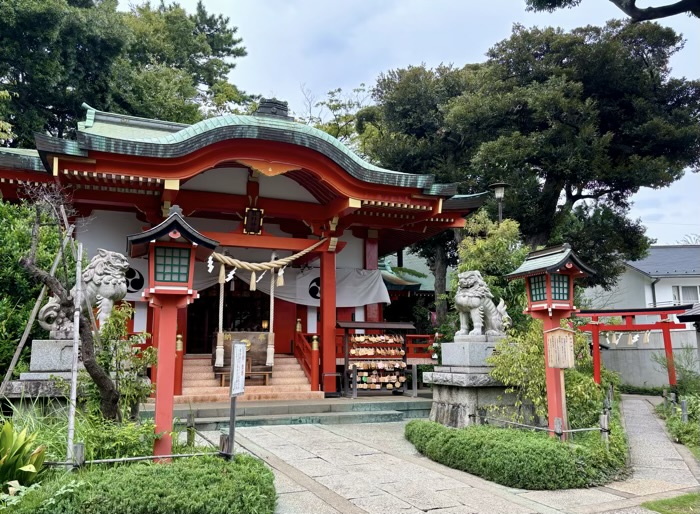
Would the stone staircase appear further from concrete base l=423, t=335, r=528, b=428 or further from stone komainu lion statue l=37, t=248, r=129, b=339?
stone komainu lion statue l=37, t=248, r=129, b=339

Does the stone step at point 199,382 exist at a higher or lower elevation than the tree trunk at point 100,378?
lower

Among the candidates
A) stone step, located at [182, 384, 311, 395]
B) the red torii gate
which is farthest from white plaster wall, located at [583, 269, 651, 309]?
stone step, located at [182, 384, 311, 395]

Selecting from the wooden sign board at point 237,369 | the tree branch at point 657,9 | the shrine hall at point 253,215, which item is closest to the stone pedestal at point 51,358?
the wooden sign board at point 237,369

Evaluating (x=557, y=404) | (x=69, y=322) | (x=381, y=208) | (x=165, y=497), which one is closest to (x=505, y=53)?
(x=381, y=208)

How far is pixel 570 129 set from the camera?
614 inches

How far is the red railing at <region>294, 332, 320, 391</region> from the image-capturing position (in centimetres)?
1137

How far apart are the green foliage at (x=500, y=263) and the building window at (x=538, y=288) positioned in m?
4.26

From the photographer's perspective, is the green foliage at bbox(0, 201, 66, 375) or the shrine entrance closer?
the green foliage at bbox(0, 201, 66, 375)

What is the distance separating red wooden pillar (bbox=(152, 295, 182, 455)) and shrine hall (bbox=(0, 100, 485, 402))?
3783 mm

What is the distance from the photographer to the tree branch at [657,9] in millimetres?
7840

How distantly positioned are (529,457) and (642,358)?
1600 centimetres

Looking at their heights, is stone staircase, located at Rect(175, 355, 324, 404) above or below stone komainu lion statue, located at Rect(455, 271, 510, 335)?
below

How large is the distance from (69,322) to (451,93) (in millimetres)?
15480

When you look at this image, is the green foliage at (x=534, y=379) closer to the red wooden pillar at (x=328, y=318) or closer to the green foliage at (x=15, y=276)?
the red wooden pillar at (x=328, y=318)
